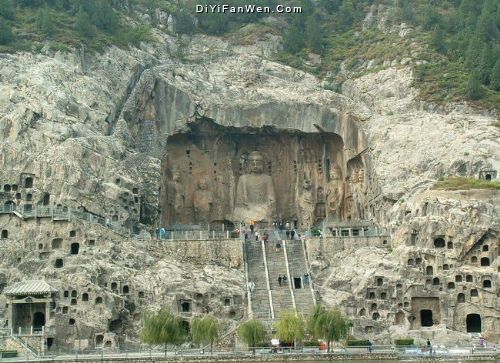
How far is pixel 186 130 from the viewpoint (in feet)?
376

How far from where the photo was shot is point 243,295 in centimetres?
9725

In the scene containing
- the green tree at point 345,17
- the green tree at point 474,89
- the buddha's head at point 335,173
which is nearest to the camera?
the green tree at point 474,89

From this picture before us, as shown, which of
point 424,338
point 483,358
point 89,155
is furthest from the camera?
point 89,155

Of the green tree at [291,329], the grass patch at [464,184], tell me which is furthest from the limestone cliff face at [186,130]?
the green tree at [291,329]

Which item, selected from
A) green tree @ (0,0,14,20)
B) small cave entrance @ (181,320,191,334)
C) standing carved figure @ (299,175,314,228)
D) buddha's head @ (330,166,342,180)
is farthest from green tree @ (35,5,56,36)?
small cave entrance @ (181,320,191,334)

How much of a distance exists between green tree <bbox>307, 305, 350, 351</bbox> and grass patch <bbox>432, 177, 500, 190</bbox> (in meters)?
16.8

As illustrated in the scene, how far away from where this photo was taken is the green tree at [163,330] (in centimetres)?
8794

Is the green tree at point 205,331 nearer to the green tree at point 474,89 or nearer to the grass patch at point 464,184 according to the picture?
the grass patch at point 464,184

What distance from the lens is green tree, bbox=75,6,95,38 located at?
117688 mm

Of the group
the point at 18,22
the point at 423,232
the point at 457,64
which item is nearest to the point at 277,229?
the point at 423,232

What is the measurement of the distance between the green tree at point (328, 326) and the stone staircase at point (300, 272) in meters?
5.57

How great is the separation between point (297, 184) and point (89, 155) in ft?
79.7

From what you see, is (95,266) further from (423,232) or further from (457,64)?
(457,64)

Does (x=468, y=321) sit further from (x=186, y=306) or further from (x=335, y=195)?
(x=335, y=195)
